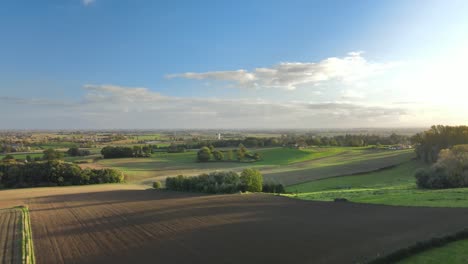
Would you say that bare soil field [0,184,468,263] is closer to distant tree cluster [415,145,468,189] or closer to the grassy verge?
the grassy verge

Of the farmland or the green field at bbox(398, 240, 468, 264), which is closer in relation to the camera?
the green field at bbox(398, 240, 468, 264)

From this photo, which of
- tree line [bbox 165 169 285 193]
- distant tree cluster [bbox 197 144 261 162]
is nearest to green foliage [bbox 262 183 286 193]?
tree line [bbox 165 169 285 193]

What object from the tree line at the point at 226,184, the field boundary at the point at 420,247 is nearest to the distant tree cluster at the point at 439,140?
the tree line at the point at 226,184

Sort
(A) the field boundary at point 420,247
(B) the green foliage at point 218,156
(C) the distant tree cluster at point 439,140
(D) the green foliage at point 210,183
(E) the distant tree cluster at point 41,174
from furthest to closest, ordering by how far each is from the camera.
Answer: (B) the green foliage at point 218,156
(C) the distant tree cluster at point 439,140
(E) the distant tree cluster at point 41,174
(D) the green foliage at point 210,183
(A) the field boundary at point 420,247

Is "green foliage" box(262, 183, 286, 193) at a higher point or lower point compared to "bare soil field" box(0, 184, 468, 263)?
lower

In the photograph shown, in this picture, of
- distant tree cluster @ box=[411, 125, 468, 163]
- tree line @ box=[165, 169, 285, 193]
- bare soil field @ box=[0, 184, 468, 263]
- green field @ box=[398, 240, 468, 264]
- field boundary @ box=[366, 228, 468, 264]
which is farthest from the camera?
distant tree cluster @ box=[411, 125, 468, 163]

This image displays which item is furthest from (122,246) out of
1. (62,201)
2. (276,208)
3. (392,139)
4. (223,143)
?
(392,139)

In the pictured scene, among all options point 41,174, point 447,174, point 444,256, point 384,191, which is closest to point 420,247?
point 444,256

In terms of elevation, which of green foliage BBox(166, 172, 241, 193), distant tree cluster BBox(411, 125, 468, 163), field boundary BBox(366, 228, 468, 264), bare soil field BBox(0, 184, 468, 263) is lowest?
green foliage BBox(166, 172, 241, 193)

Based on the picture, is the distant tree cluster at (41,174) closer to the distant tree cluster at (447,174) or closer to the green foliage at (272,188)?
the green foliage at (272,188)
